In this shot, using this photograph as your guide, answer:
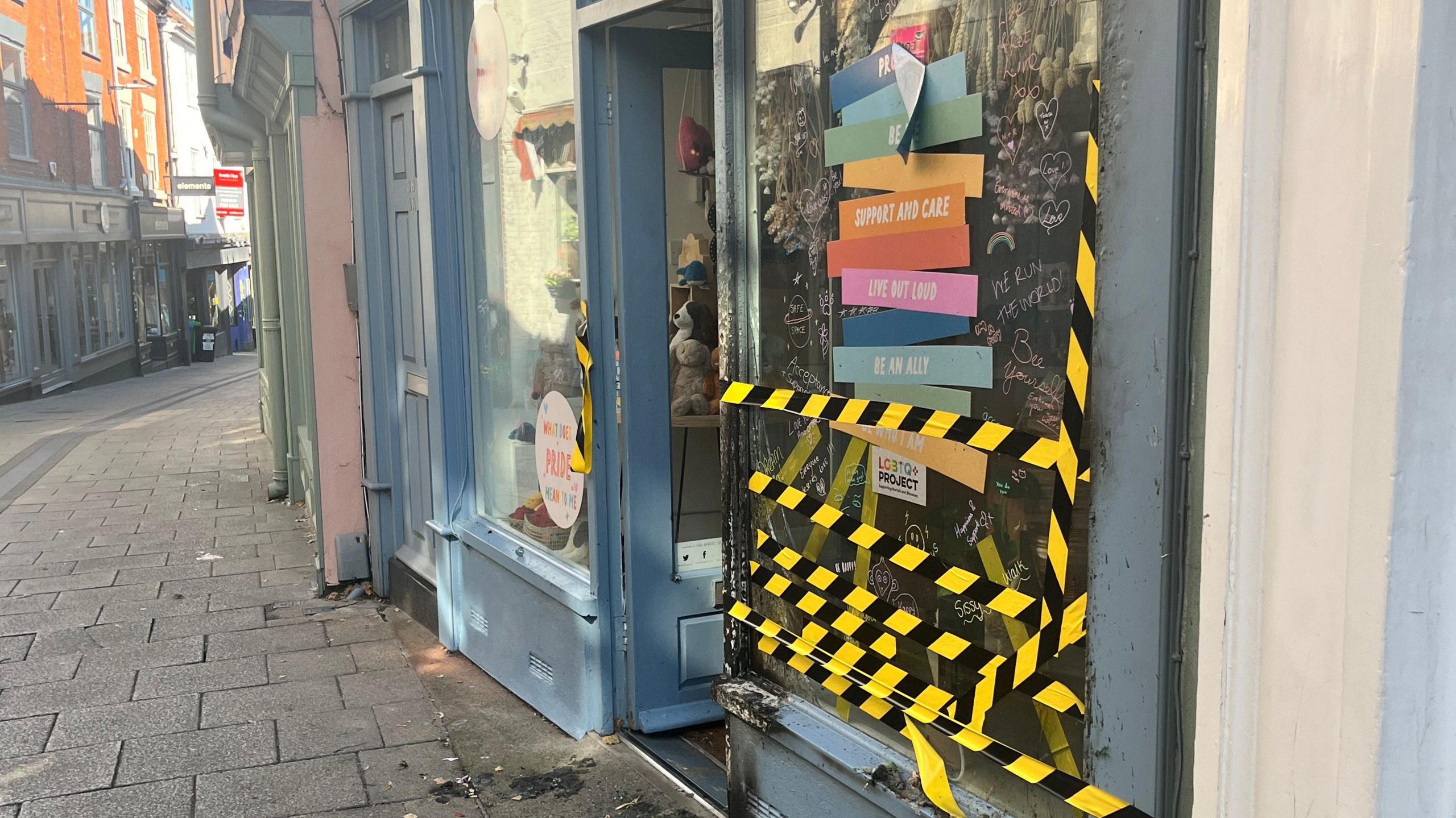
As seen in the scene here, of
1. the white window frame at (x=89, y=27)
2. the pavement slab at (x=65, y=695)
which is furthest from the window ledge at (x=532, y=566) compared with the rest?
the white window frame at (x=89, y=27)

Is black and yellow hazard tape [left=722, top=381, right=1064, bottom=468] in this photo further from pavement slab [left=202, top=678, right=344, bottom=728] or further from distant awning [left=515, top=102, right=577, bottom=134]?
pavement slab [left=202, top=678, right=344, bottom=728]

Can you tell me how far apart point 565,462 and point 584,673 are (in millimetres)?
805

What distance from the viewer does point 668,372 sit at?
176 inches

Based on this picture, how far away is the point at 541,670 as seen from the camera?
16.3ft

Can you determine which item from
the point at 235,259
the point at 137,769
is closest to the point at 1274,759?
the point at 137,769

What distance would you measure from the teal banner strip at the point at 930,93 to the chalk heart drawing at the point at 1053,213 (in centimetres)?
35

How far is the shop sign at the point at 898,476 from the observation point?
279 centimetres

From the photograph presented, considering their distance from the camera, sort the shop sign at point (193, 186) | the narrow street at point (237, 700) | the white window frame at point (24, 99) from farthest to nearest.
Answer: the shop sign at point (193, 186) < the white window frame at point (24, 99) < the narrow street at point (237, 700)

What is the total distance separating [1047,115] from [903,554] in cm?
105

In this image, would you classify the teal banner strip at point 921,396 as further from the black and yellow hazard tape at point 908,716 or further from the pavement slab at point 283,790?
the pavement slab at point 283,790

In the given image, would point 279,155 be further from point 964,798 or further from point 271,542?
point 964,798

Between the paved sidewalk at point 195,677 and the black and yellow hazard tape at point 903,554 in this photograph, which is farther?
the paved sidewalk at point 195,677

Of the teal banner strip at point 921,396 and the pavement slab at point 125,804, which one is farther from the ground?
the teal banner strip at point 921,396

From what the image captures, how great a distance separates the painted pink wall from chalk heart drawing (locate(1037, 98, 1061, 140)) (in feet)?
17.0
